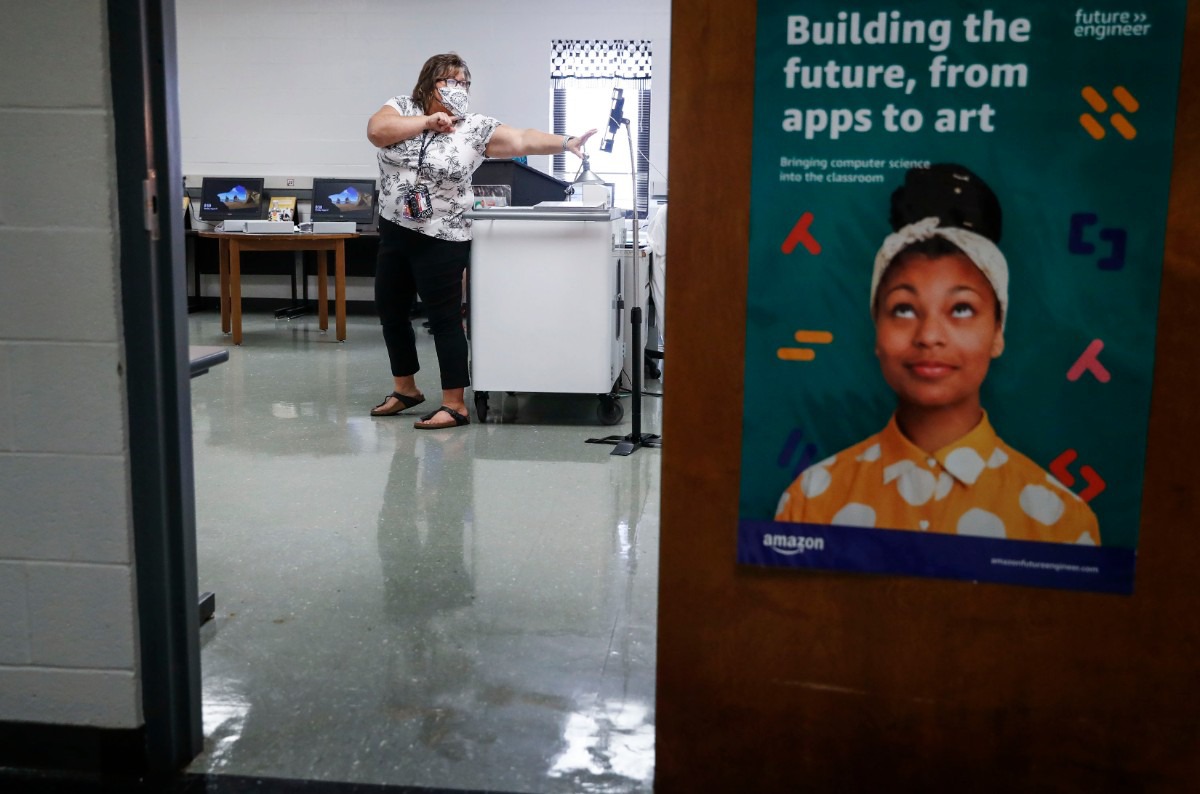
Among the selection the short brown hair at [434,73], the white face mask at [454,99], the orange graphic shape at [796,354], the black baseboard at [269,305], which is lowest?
the black baseboard at [269,305]

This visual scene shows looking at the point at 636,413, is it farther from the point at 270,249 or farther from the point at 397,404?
the point at 270,249

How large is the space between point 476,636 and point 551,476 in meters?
1.25

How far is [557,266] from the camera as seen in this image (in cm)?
391

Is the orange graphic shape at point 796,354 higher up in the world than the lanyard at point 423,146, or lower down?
lower down

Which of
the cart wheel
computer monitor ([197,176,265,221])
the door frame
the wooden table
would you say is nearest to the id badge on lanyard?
the cart wheel

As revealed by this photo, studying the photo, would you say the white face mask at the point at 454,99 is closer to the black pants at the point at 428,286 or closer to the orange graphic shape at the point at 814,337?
the black pants at the point at 428,286

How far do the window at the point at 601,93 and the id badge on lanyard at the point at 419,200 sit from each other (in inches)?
164

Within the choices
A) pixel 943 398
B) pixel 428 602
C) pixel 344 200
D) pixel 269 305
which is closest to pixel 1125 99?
pixel 943 398

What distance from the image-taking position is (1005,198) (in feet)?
4.09

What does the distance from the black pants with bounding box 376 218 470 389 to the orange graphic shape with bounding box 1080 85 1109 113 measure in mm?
2851

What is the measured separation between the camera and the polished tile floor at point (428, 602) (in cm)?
161

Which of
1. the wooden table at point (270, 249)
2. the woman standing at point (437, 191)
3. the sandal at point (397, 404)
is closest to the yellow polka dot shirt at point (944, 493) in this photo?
the woman standing at point (437, 191)

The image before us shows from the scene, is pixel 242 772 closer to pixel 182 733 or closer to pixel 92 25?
pixel 182 733

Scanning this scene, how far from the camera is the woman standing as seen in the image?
3.73 metres
